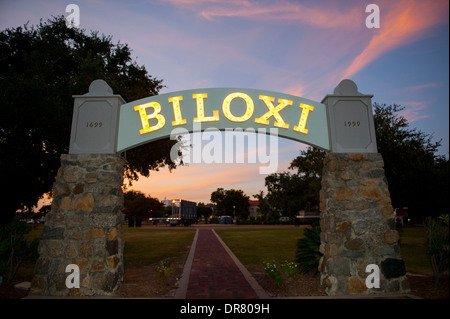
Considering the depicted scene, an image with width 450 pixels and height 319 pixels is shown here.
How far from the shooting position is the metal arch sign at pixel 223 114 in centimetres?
690

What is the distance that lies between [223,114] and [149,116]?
201cm

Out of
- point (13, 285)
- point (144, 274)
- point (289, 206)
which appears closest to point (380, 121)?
point (144, 274)

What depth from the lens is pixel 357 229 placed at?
616 cm

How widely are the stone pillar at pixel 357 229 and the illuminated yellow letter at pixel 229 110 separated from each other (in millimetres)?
2410

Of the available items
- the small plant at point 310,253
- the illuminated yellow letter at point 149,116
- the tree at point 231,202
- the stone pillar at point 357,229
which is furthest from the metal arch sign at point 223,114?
the tree at point 231,202

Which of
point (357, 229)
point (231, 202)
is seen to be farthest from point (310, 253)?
point (231, 202)

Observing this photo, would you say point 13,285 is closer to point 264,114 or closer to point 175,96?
point 175,96

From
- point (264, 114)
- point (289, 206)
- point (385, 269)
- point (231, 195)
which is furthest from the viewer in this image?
point (231, 195)

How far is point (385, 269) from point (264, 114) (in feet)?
15.4

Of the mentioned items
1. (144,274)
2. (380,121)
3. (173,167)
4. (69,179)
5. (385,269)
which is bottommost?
(144,274)

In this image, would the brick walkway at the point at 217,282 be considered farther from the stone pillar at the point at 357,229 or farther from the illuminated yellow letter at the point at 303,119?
the illuminated yellow letter at the point at 303,119

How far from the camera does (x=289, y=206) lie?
147 ft

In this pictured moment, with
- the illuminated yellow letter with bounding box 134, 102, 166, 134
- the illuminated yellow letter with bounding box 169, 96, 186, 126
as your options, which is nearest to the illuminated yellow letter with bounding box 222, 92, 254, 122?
the illuminated yellow letter with bounding box 169, 96, 186, 126
